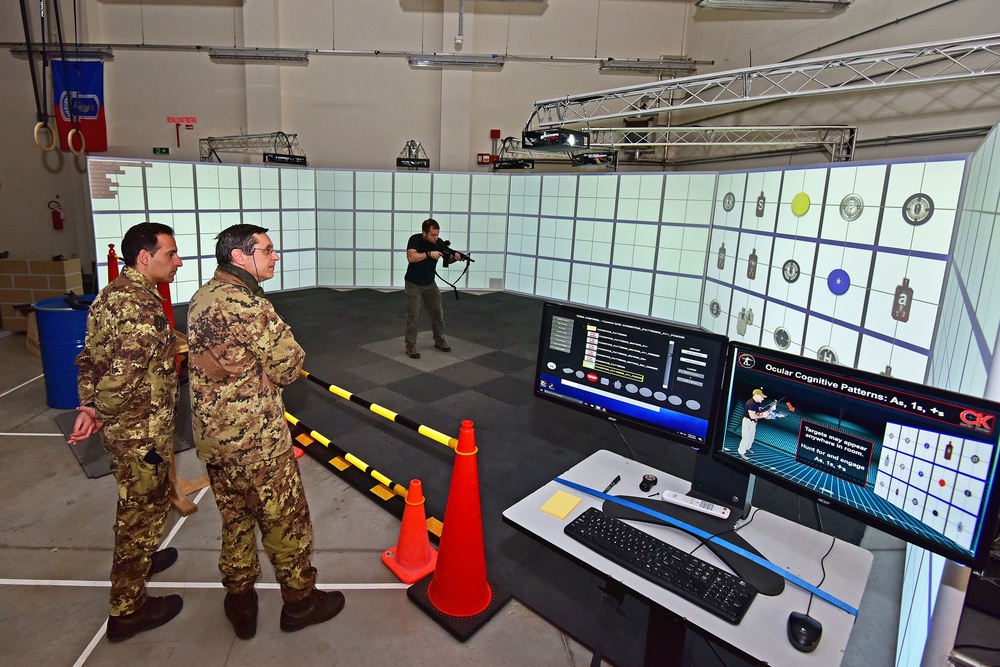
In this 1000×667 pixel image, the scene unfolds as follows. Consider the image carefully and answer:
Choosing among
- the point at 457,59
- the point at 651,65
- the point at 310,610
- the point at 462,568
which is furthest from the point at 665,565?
the point at 651,65

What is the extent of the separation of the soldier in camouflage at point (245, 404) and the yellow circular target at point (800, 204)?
675cm

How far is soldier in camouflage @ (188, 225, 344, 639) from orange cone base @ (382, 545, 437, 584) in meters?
0.79

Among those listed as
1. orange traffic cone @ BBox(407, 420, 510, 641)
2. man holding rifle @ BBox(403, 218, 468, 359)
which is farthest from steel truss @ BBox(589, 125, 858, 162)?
orange traffic cone @ BBox(407, 420, 510, 641)

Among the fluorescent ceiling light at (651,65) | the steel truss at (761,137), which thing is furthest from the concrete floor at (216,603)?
the fluorescent ceiling light at (651,65)

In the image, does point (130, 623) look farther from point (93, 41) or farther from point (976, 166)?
point (93, 41)

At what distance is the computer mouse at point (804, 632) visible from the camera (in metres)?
1.75

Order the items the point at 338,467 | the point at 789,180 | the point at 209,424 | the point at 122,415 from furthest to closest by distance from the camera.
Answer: the point at 789,180, the point at 338,467, the point at 122,415, the point at 209,424

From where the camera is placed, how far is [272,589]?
3.43 metres

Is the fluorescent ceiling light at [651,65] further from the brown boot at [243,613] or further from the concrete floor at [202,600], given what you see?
the brown boot at [243,613]

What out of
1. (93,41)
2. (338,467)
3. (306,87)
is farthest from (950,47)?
(93,41)

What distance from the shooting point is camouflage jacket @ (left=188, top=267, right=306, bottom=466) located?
2.57m

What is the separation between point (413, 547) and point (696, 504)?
1.96 metres

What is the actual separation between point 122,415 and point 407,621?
1966 mm

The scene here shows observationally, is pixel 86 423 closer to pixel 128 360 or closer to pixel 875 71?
pixel 128 360
